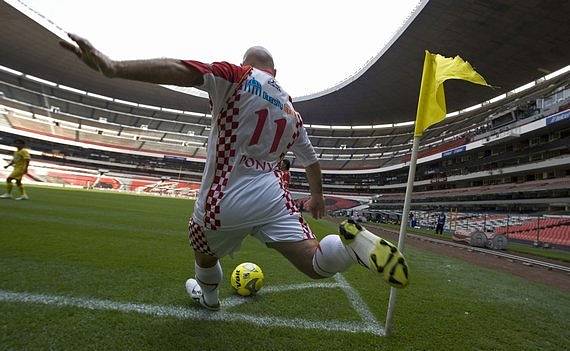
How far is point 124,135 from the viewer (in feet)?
178

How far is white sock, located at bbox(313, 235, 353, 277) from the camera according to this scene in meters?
1.95

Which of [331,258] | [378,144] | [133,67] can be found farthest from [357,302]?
[378,144]

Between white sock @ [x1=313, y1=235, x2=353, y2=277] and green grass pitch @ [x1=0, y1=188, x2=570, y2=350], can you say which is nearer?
white sock @ [x1=313, y1=235, x2=353, y2=277]

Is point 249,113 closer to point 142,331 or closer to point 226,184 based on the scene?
point 226,184

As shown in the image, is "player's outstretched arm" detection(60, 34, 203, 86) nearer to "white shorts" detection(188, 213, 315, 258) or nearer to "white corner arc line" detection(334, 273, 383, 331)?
"white shorts" detection(188, 213, 315, 258)

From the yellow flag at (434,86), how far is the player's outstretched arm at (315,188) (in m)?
0.85

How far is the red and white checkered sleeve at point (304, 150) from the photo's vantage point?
103 inches

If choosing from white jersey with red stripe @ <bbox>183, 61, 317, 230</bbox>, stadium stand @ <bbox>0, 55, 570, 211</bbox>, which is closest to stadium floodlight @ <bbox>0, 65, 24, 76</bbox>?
stadium stand @ <bbox>0, 55, 570, 211</bbox>

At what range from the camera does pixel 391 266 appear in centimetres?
167

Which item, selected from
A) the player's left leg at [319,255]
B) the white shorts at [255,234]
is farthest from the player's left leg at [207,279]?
the player's left leg at [319,255]

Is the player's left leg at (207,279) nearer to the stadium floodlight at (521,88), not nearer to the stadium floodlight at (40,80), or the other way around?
the stadium floodlight at (521,88)

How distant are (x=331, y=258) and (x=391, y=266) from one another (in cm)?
39

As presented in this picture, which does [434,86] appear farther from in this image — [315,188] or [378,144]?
[378,144]

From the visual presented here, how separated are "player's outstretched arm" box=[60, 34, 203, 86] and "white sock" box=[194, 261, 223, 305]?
57.7 inches
